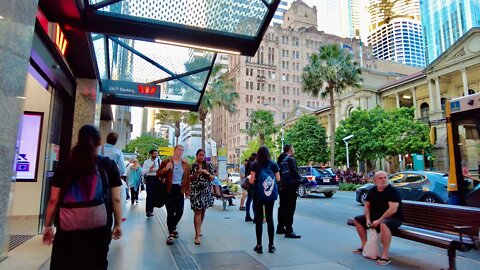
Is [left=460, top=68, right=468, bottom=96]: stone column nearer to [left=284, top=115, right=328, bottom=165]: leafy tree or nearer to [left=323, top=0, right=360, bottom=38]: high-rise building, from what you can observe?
[left=284, top=115, right=328, bottom=165]: leafy tree

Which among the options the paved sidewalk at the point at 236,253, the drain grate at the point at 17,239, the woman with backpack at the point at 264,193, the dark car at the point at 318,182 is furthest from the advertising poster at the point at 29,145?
the dark car at the point at 318,182

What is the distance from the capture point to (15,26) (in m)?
3.33

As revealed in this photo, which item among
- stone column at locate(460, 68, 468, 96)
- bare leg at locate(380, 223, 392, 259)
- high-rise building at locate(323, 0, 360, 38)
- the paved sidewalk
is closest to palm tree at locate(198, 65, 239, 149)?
high-rise building at locate(323, 0, 360, 38)

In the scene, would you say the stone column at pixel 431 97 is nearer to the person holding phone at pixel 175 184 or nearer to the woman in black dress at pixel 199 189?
the woman in black dress at pixel 199 189

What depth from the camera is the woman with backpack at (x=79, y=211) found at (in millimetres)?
2383

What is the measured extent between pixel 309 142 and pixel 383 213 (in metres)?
37.6

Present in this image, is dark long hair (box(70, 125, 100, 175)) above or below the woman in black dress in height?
above

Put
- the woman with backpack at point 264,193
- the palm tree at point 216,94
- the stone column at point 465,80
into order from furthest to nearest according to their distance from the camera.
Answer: the stone column at point 465,80 → the palm tree at point 216,94 → the woman with backpack at point 264,193

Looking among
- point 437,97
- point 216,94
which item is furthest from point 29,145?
point 437,97

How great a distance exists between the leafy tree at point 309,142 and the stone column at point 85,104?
35.7 metres

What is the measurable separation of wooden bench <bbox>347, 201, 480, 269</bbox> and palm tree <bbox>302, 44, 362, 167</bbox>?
2435cm

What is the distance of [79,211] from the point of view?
239 cm

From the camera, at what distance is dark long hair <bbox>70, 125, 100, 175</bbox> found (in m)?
2.43

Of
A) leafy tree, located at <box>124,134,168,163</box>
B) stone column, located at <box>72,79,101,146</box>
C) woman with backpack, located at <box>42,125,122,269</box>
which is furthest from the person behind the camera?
leafy tree, located at <box>124,134,168,163</box>
